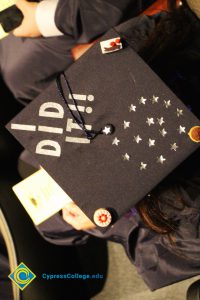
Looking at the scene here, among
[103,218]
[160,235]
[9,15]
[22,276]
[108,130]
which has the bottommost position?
[160,235]

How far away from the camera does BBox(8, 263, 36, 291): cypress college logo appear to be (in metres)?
1.05

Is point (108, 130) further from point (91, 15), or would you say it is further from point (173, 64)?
point (91, 15)

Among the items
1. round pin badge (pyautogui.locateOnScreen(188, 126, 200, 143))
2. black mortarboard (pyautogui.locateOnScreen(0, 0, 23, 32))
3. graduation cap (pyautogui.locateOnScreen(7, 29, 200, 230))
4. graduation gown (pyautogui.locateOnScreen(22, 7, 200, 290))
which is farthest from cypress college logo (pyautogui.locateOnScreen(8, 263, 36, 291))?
black mortarboard (pyautogui.locateOnScreen(0, 0, 23, 32))

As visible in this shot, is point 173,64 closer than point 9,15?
Yes

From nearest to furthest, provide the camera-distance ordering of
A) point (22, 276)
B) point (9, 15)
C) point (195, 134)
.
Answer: point (195, 134) → point (22, 276) → point (9, 15)

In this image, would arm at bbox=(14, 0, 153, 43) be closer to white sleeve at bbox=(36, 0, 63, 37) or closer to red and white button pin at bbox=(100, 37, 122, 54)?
white sleeve at bbox=(36, 0, 63, 37)

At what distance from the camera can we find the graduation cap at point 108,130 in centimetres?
77

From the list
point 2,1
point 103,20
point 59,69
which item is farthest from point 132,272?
point 2,1

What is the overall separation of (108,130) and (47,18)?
1.88 ft

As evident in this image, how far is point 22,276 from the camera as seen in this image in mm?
1071

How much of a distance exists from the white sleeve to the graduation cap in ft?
1.33

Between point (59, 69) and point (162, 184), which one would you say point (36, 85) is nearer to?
point (59, 69)

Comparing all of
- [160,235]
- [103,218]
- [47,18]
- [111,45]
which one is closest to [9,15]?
[47,18]

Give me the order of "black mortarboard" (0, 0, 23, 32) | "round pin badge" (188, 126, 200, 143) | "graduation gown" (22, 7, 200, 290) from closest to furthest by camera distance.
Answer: "round pin badge" (188, 126, 200, 143)
"graduation gown" (22, 7, 200, 290)
"black mortarboard" (0, 0, 23, 32)
